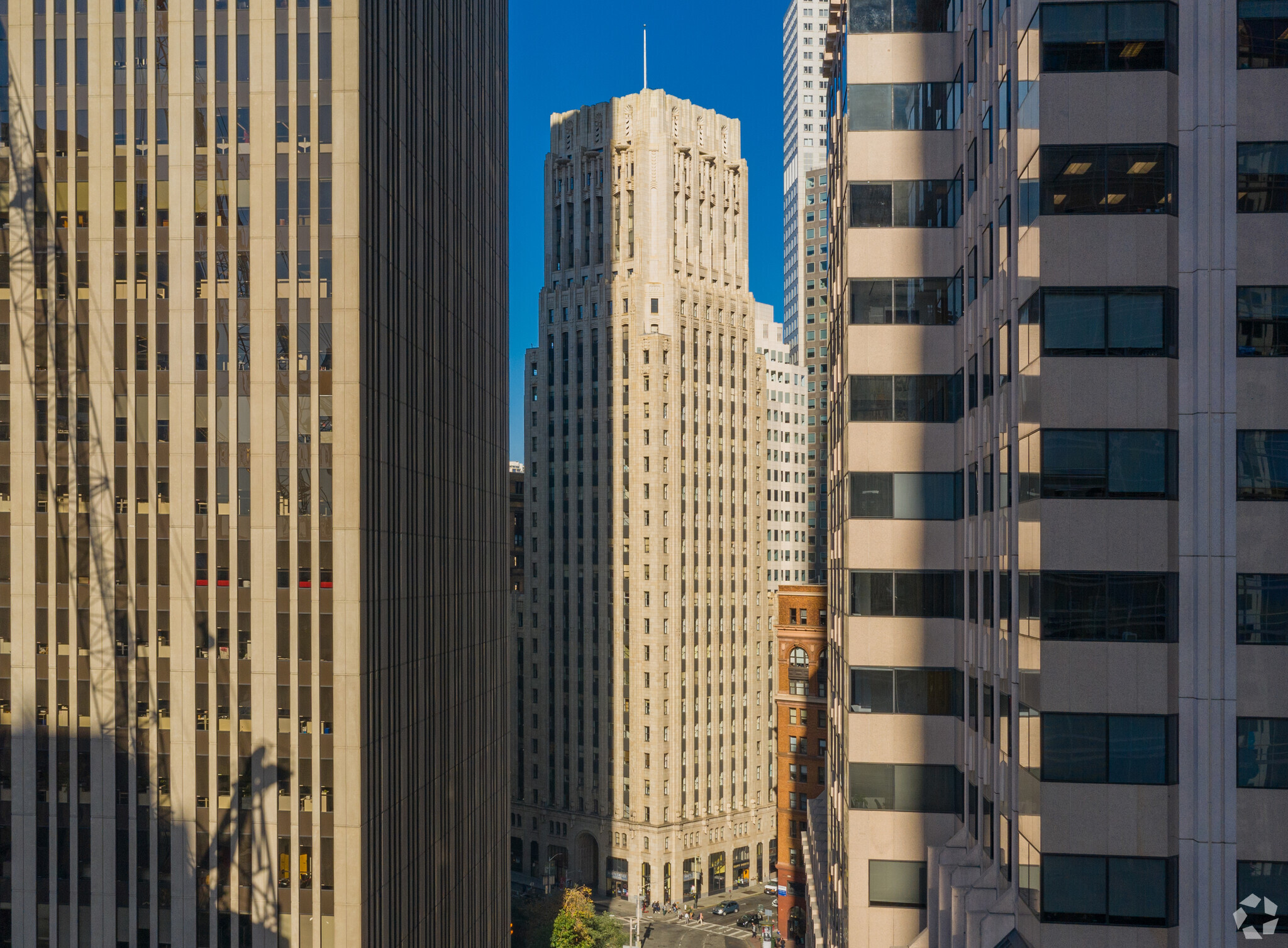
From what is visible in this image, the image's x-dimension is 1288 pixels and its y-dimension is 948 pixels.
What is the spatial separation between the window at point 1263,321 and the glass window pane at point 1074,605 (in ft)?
23.9

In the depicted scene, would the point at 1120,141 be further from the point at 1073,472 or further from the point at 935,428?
the point at 935,428

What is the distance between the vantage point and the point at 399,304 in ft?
200

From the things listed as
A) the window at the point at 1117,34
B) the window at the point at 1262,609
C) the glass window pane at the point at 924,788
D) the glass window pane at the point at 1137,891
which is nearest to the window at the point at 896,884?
the glass window pane at the point at 924,788

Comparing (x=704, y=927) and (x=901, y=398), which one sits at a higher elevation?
(x=901, y=398)

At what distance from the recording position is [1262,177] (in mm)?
28344

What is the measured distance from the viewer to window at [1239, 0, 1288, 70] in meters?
28.3

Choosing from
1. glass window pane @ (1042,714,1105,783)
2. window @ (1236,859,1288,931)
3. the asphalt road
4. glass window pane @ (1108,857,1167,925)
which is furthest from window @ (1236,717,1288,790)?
the asphalt road

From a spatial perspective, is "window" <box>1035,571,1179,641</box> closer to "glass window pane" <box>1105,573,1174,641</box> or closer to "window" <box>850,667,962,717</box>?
"glass window pane" <box>1105,573,1174,641</box>

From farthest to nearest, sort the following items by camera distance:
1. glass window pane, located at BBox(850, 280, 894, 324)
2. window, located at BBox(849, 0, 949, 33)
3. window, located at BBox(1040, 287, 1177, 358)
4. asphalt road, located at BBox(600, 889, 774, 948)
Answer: asphalt road, located at BBox(600, 889, 774, 948) < glass window pane, located at BBox(850, 280, 894, 324) < window, located at BBox(849, 0, 949, 33) < window, located at BBox(1040, 287, 1177, 358)

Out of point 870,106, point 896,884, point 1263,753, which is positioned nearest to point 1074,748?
point 1263,753

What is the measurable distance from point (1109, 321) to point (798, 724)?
86807 mm

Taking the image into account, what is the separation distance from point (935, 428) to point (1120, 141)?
1545 centimetres

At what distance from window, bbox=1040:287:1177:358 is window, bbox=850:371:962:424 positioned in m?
13.0

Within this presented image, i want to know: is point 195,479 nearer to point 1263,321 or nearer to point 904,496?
point 904,496
